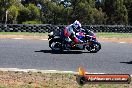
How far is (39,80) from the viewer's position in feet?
28.7

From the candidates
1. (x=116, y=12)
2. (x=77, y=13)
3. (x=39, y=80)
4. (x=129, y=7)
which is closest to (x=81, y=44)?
(x=39, y=80)

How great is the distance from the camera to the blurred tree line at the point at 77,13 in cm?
5281

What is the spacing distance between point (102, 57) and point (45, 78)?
5774 mm

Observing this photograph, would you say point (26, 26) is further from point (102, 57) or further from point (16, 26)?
point (102, 57)

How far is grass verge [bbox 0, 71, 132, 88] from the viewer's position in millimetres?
8086

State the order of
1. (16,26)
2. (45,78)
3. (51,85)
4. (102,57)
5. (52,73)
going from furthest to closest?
(16,26)
(102,57)
(52,73)
(45,78)
(51,85)

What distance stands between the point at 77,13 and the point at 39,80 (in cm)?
4517

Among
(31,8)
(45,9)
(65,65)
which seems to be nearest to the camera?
(65,65)

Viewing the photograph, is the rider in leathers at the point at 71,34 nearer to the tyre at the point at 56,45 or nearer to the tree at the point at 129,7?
the tyre at the point at 56,45

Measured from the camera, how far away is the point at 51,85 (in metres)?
8.17

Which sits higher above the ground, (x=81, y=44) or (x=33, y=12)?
(x=81, y=44)

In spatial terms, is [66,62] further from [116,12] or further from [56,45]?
[116,12]

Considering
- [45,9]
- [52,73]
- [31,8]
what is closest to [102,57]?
[52,73]

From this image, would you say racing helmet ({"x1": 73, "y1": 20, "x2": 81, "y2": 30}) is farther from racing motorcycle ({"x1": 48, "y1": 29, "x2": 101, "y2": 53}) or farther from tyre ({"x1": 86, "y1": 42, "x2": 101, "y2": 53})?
tyre ({"x1": 86, "y1": 42, "x2": 101, "y2": 53})
